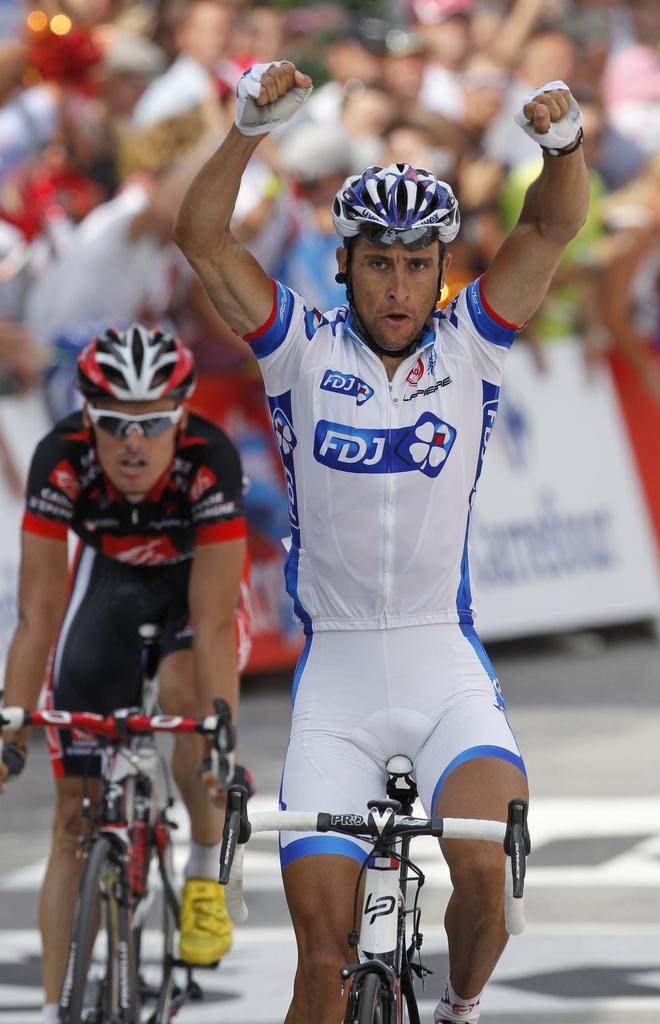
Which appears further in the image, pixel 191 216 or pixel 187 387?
pixel 187 387

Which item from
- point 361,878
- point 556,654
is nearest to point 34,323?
point 556,654

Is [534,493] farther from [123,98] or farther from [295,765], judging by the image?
[295,765]

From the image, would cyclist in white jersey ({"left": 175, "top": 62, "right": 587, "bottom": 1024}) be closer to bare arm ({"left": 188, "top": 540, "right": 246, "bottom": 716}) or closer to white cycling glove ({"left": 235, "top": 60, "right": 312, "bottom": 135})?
white cycling glove ({"left": 235, "top": 60, "right": 312, "bottom": 135})

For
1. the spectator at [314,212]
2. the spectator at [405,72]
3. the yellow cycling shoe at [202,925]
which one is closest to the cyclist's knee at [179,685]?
the yellow cycling shoe at [202,925]

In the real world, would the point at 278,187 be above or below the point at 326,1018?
above

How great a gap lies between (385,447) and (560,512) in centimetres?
858

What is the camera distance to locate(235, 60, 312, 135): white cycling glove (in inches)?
171

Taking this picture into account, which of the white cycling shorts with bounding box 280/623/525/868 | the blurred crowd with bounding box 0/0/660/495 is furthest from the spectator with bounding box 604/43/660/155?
the white cycling shorts with bounding box 280/623/525/868

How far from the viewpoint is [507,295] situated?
4.53 meters

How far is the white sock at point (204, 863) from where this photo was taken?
5988 mm

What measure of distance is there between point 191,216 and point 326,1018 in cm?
182

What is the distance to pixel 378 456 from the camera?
442cm

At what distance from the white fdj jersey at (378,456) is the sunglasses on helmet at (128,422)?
42.1 inches

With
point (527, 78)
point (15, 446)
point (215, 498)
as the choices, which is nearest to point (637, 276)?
point (527, 78)
